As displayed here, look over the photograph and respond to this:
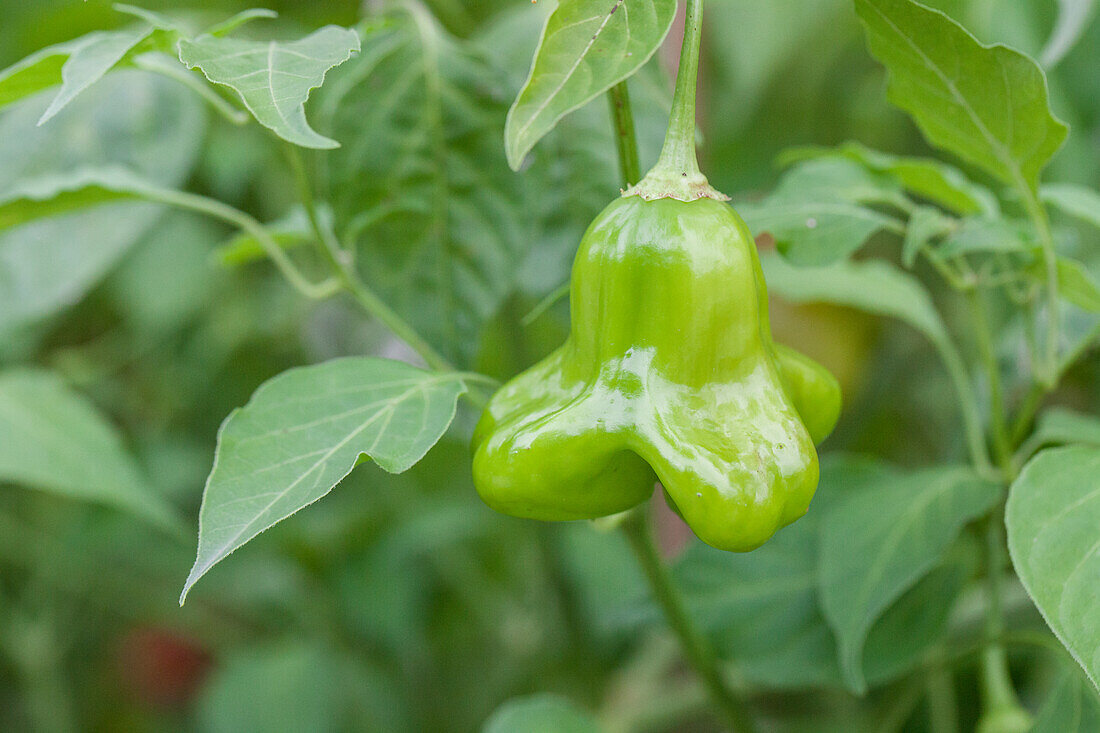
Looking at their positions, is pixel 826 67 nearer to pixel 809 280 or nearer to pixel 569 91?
pixel 809 280

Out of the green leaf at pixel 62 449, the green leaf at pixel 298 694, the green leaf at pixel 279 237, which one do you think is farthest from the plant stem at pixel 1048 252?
the green leaf at pixel 298 694

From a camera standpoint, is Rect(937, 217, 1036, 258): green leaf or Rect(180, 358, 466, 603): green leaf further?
Rect(937, 217, 1036, 258): green leaf

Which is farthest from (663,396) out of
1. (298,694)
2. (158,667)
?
(158,667)

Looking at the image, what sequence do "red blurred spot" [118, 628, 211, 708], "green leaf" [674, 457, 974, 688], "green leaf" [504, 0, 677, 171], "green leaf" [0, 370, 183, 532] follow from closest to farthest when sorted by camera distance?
"green leaf" [504, 0, 677, 171] < "green leaf" [674, 457, 974, 688] < "green leaf" [0, 370, 183, 532] < "red blurred spot" [118, 628, 211, 708]

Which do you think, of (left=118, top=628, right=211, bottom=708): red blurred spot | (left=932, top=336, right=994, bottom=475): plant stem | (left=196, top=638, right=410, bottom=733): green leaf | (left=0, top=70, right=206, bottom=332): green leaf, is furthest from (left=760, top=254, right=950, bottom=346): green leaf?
(left=118, top=628, right=211, bottom=708): red blurred spot

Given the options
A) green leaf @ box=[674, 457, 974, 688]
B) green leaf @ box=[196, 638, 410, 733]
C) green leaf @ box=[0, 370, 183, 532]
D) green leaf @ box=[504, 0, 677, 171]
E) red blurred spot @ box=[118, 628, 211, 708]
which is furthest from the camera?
red blurred spot @ box=[118, 628, 211, 708]

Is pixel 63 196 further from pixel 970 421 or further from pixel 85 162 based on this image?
pixel 970 421

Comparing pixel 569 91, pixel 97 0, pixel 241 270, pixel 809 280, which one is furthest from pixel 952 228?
pixel 241 270

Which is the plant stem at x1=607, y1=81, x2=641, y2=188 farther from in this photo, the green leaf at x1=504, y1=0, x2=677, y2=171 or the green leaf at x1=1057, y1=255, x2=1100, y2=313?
the green leaf at x1=1057, y1=255, x2=1100, y2=313
